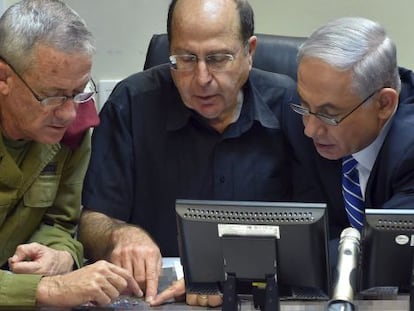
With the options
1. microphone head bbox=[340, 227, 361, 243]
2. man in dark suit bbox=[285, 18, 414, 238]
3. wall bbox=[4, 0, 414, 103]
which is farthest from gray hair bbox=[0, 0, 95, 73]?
wall bbox=[4, 0, 414, 103]

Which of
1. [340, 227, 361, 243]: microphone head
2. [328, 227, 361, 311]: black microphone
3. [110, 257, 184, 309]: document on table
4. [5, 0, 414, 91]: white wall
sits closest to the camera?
[328, 227, 361, 311]: black microphone

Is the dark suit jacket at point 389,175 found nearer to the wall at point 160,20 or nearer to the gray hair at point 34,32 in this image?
the gray hair at point 34,32

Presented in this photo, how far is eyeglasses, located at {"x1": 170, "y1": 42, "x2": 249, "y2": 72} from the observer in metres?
1.92

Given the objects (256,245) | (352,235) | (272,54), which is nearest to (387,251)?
(352,235)

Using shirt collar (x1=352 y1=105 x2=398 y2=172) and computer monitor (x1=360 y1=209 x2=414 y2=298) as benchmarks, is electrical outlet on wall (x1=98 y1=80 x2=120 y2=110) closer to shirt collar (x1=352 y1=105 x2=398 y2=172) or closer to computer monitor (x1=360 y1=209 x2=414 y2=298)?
shirt collar (x1=352 y1=105 x2=398 y2=172)

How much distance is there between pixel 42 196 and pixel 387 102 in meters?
0.88

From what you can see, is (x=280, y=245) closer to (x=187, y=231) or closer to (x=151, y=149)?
(x=187, y=231)

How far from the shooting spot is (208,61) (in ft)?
6.30

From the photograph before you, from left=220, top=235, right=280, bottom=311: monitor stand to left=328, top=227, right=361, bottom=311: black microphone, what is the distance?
0.13 m

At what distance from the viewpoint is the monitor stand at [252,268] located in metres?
1.28

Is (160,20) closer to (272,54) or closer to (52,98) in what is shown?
(272,54)

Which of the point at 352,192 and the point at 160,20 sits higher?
the point at 160,20

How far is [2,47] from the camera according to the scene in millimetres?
1705

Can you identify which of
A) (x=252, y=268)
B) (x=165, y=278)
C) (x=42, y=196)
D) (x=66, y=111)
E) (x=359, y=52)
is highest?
(x=359, y=52)
